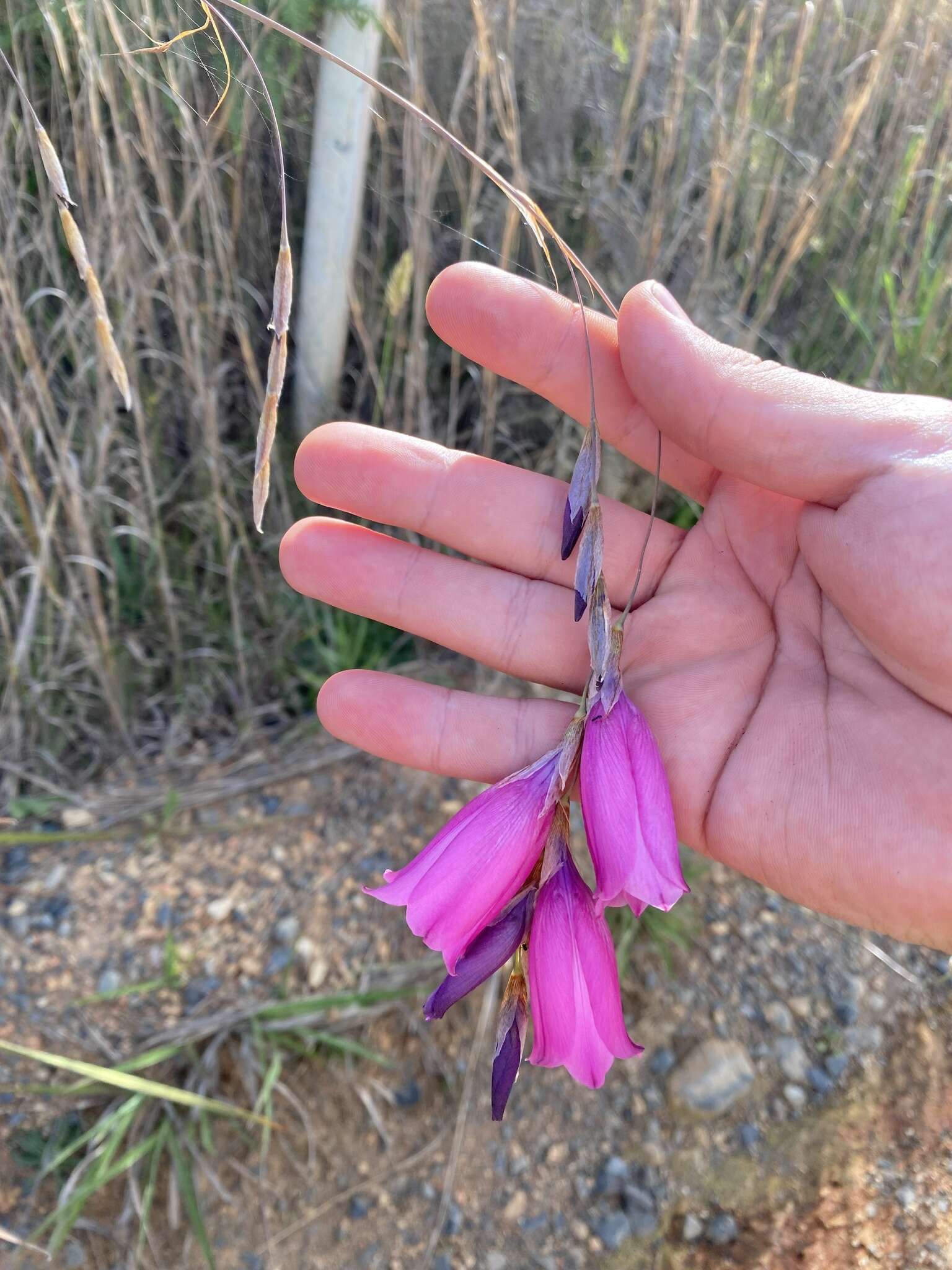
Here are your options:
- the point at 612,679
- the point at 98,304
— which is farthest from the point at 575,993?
the point at 98,304

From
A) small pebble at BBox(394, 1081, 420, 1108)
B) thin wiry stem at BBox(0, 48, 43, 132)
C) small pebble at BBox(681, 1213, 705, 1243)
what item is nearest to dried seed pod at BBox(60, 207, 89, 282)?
thin wiry stem at BBox(0, 48, 43, 132)

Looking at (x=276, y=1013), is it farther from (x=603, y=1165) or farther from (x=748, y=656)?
(x=748, y=656)

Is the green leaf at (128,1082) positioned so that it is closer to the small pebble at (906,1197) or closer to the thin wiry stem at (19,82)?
the small pebble at (906,1197)

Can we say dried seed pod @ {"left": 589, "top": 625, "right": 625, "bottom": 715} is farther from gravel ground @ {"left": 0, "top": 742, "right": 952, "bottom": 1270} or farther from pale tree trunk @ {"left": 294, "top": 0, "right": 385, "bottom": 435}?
pale tree trunk @ {"left": 294, "top": 0, "right": 385, "bottom": 435}

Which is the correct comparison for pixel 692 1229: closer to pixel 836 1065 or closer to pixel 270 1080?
pixel 836 1065

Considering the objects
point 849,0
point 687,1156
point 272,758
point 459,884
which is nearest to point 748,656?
point 459,884

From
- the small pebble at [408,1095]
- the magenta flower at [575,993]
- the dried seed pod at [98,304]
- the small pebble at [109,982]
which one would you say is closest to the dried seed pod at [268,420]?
the dried seed pod at [98,304]
